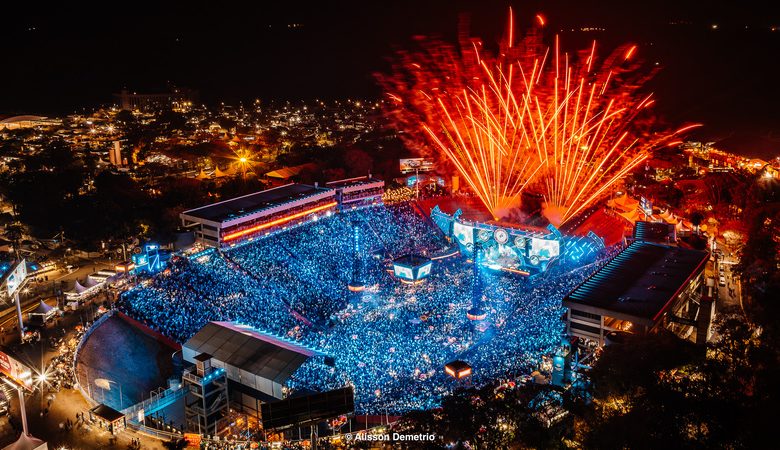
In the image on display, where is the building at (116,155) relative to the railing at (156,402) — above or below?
below

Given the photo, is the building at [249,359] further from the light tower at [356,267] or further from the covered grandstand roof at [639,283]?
the covered grandstand roof at [639,283]

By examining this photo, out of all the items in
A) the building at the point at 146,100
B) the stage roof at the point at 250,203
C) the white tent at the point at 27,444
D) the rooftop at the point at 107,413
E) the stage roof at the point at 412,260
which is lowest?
the building at the point at 146,100

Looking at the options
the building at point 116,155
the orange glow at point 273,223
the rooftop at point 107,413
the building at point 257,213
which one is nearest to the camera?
the rooftop at point 107,413

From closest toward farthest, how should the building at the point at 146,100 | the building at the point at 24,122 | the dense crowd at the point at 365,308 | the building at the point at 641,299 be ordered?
the dense crowd at the point at 365,308
the building at the point at 641,299
the building at the point at 24,122
the building at the point at 146,100

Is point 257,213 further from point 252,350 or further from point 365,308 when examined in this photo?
point 252,350

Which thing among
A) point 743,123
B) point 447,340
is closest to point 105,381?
point 447,340

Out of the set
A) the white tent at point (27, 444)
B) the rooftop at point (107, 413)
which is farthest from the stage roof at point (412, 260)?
the white tent at point (27, 444)

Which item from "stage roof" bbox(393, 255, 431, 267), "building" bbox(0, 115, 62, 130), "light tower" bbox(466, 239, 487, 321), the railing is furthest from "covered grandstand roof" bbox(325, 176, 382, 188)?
"building" bbox(0, 115, 62, 130)

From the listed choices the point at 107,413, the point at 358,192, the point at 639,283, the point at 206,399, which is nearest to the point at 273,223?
the point at 358,192
